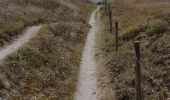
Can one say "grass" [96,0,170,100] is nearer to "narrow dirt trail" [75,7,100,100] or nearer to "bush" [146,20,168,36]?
"bush" [146,20,168,36]

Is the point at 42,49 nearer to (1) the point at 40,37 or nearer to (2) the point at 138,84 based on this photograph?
(1) the point at 40,37

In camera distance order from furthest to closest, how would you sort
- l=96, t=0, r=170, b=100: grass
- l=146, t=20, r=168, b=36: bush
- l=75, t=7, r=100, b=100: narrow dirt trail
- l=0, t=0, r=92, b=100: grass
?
l=146, t=20, r=168, b=36: bush → l=75, t=7, r=100, b=100: narrow dirt trail → l=0, t=0, r=92, b=100: grass → l=96, t=0, r=170, b=100: grass

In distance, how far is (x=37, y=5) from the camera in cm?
6012

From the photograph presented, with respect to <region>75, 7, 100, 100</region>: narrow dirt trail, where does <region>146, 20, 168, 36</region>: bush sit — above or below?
above

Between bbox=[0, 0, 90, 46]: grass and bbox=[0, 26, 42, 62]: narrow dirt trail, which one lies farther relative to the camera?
bbox=[0, 0, 90, 46]: grass

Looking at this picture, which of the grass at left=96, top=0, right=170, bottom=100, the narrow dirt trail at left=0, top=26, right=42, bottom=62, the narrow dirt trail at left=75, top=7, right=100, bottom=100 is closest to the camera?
the grass at left=96, top=0, right=170, bottom=100

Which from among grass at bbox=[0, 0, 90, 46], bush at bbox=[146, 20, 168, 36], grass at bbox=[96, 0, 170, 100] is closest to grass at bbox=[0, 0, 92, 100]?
grass at bbox=[0, 0, 90, 46]

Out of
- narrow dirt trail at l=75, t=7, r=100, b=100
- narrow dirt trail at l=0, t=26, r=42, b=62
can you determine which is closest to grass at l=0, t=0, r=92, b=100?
narrow dirt trail at l=75, t=7, r=100, b=100

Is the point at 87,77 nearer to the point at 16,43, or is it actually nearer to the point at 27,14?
the point at 16,43

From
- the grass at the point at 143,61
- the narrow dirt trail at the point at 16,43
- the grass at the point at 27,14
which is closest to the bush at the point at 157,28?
the grass at the point at 143,61

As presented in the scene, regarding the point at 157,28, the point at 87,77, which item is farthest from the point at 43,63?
the point at 157,28

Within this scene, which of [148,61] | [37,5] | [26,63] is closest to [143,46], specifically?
[148,61]

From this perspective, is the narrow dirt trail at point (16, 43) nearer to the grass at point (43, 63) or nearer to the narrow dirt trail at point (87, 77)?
the grass at point (43, 63)

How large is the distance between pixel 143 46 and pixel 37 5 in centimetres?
3393
